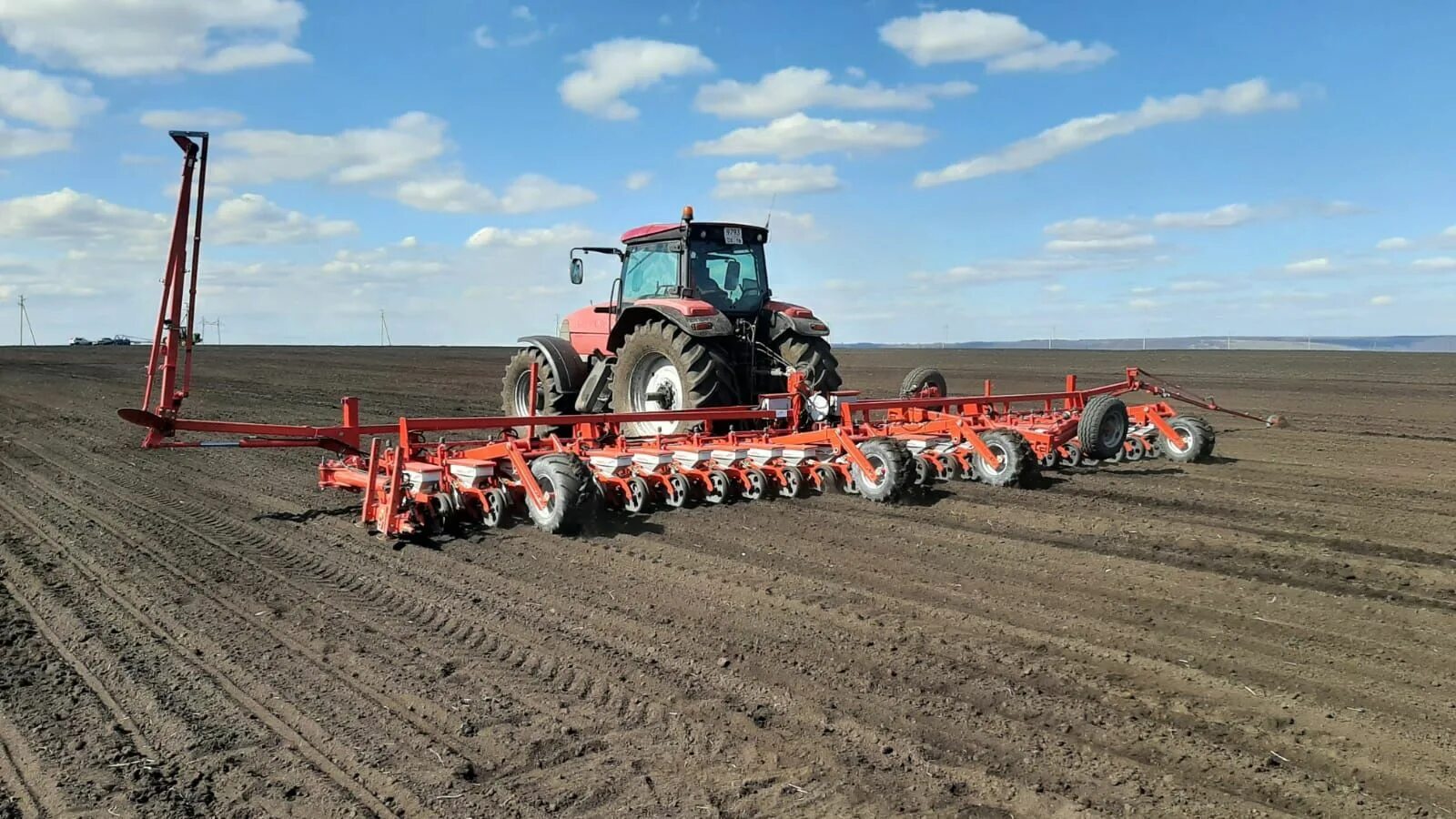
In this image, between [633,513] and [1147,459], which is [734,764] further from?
[1147,459]

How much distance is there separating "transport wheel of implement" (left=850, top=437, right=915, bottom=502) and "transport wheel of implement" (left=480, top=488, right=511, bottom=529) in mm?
2677

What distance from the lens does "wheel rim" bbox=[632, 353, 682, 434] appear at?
9008 mm

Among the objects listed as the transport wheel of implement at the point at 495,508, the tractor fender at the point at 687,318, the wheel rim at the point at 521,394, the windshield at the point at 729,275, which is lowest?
the transport wheel of implement at the point at 495,508

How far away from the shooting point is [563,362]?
1032cm

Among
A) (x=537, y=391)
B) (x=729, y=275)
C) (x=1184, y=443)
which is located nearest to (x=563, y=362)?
(x=537, y=391)

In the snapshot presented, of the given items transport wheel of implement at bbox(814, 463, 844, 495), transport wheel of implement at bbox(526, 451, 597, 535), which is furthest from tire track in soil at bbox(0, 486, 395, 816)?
transport wheel of implement at bbox(814, 463, 844, 495)

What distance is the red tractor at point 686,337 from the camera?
8.67 metres

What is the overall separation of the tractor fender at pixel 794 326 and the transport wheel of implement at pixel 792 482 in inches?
80.3

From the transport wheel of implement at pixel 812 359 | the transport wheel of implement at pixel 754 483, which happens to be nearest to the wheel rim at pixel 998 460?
the transport wheel of implement at pixel 812 359

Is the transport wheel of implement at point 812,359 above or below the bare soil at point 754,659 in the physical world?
above

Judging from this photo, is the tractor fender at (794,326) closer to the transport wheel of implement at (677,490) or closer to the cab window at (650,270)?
the cab window at (650,270)

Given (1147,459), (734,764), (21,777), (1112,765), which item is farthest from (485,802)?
(1147,459)

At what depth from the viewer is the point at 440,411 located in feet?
56.1

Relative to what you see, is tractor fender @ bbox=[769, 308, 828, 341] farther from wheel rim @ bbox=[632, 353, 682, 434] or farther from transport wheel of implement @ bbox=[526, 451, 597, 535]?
transport wheel of implement @ bbox=[526, 451, 597, 535]
